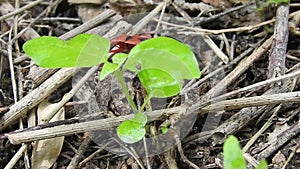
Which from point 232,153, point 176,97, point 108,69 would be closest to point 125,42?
point 176,97

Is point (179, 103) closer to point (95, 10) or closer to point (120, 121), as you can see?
point (120, 121)

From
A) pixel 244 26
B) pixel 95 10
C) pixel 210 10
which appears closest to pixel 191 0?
pixel 210 10

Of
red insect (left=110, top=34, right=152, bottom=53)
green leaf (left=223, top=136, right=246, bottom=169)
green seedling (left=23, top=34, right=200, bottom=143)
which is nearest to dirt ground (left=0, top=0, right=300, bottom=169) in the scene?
red insect (left=110, top=34, right=152, bottom=53)

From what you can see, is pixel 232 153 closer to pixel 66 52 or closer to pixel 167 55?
pixel 167 55

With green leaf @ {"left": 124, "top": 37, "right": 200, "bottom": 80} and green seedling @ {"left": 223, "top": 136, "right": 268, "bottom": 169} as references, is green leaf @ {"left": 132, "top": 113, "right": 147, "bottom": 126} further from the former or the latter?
green seedling @ {"left": 223, "top": 136, "right": 268, "bottom": 169}

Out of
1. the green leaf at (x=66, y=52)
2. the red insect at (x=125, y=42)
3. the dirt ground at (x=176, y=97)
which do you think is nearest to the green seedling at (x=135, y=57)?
the green leaf at (x=66, y=52)

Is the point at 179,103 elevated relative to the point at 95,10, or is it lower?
lower
